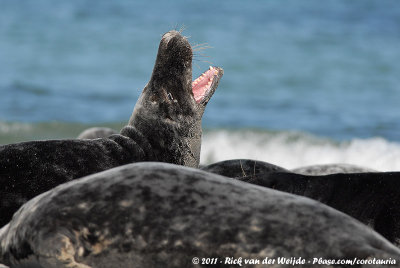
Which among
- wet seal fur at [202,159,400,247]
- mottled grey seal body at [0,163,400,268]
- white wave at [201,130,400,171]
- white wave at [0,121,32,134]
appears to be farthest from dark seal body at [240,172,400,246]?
white wave at [0,121,32,134]

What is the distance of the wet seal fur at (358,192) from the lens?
13.1ft

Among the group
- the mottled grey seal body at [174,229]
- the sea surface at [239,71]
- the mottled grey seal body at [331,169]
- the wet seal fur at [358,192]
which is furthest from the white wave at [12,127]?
the mottled grey seal body at [174,229]

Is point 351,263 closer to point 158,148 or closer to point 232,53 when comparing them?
point 158,148

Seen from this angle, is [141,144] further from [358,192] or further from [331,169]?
[331,169]

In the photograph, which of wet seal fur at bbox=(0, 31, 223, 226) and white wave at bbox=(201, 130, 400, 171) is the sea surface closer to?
white wave at bbox=(201, 130, 400, 171)

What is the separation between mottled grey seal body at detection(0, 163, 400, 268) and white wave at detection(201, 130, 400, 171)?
7.27 metres

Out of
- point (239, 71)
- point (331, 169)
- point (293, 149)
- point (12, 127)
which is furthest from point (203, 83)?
point (239, 71)

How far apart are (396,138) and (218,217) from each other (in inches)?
384

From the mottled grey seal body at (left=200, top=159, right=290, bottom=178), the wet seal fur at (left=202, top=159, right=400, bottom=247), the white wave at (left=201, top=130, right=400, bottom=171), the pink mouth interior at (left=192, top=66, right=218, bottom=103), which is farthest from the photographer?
the white wave at (left=201, top=130, right=400, bottom=171)

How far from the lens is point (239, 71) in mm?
18500

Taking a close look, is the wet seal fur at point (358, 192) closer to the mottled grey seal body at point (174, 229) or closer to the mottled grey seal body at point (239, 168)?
the mottled grey seal body at point (174, 229)

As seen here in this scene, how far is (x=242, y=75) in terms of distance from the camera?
18250 mm

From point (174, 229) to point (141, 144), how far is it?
2.02 metres

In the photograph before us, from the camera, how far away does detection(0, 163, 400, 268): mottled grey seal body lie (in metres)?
3.15
